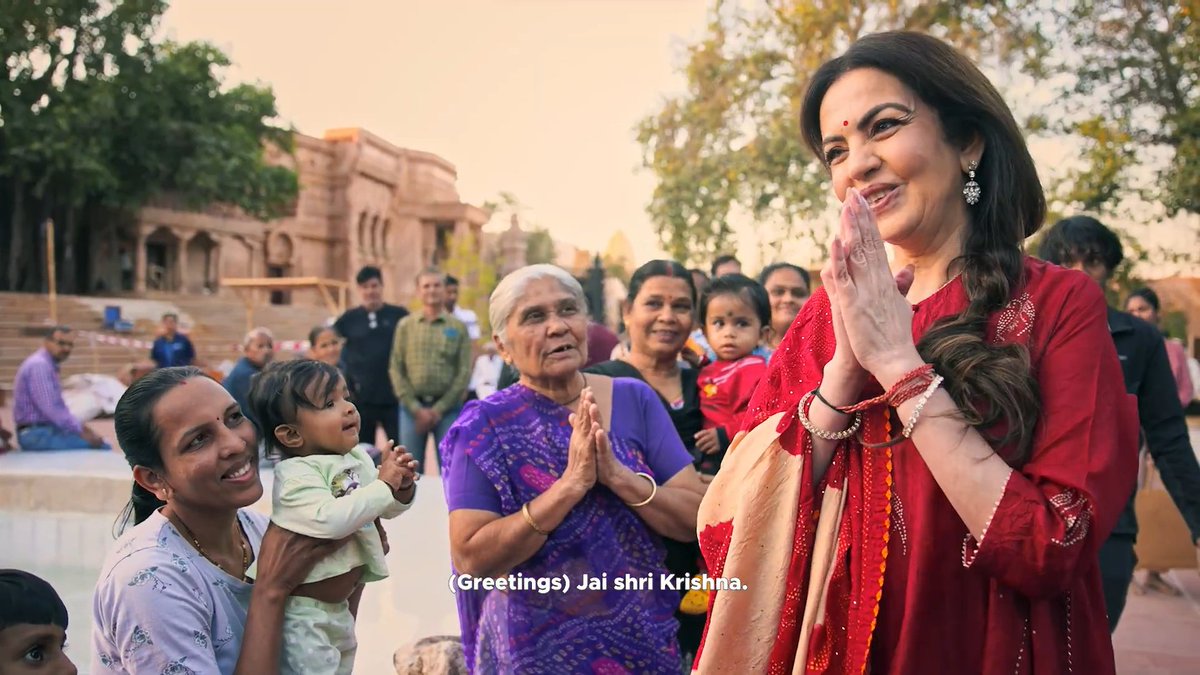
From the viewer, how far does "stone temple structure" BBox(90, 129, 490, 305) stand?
30359 mm

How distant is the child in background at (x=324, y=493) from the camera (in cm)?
189

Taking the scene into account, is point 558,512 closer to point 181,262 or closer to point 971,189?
point 971,189

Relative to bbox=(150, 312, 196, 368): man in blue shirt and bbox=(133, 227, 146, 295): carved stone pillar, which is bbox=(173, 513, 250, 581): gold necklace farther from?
bbox=(133, 227, 146, 295): carved stone pillar

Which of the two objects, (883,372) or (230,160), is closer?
(883,372)

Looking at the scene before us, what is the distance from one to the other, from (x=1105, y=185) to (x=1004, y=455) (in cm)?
1164

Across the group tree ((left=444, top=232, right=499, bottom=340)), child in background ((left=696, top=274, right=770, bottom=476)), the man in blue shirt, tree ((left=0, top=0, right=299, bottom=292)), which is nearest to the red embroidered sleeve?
child in background ((left=696, top=274, right=770, bottom=476))

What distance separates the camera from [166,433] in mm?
1757

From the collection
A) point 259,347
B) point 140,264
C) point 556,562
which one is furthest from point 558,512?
point 140,264

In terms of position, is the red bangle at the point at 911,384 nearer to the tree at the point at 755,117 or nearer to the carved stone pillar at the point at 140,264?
the tree at the point at 755,117

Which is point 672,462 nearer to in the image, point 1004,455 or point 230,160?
point 1004,455

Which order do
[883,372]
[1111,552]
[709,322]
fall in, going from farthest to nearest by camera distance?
[709,322] < [1111,552] < [883,372]

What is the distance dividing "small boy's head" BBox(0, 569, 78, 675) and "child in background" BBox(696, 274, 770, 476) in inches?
76.7

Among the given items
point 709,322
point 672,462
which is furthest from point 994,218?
point 709,322

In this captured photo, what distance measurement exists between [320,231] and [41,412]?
95.3 ft
